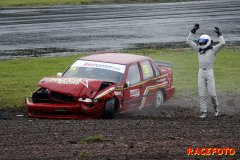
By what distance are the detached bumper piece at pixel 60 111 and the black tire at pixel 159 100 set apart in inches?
94.1

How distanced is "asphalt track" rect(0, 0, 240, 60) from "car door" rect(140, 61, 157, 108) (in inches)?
394

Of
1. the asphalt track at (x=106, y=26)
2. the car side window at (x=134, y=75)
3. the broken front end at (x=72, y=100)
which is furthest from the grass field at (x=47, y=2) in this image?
the broken front end at (x=72, y=100)

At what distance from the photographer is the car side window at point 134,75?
1094cm

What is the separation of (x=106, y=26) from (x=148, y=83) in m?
18.7

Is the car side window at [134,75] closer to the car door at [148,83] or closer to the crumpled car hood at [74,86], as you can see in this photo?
the car door at [148,83]

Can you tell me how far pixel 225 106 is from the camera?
13031 mm

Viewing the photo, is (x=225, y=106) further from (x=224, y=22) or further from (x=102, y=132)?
(x=224, y=22)

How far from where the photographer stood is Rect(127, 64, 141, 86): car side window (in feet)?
35.9

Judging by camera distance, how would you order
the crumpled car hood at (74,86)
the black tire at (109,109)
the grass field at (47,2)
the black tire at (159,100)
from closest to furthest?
1. the crumpled car hood at (74,86)
2. the black tire at (109,109)
3. the black tire at (159,100)
4. the grass field at (47,2)

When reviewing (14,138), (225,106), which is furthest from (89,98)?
(225,106)

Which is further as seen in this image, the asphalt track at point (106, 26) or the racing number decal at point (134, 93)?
the asphalt track at point (106, 26)

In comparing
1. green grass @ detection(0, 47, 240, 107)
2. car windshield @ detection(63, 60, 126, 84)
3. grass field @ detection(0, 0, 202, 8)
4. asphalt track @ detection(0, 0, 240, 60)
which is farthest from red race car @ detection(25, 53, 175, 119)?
grass field @ detection(0, 0, 202, 8)

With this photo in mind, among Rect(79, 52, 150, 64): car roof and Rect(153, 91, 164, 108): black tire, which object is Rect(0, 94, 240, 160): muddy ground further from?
Rect(153, 91, 164, 108): black tire

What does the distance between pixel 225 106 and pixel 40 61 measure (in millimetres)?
8859
